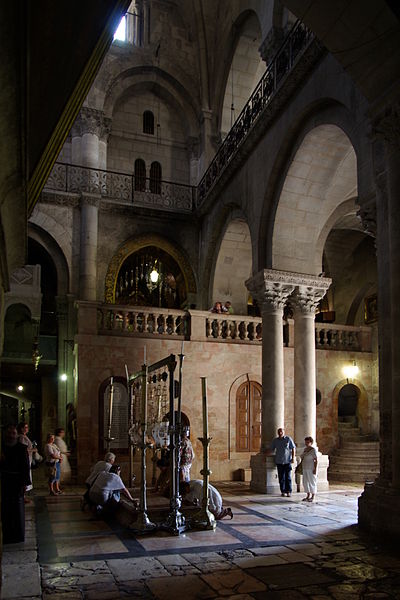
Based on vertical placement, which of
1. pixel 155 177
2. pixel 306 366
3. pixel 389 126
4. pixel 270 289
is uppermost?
pixel 155 177

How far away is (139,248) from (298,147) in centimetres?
805

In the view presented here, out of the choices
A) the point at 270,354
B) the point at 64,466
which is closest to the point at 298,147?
the point at 270,354

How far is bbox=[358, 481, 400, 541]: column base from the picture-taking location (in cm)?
683

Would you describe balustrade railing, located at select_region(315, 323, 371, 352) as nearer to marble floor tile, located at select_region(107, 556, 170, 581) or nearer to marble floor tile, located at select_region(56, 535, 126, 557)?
marble floor tile, located at select_region(56, 535, 126, 557)

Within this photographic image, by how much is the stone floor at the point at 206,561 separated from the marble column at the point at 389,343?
1.32 ft

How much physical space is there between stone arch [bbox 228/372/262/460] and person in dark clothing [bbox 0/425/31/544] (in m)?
7.89

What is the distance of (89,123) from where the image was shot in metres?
18.4

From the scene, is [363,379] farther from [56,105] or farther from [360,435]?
[56,105]

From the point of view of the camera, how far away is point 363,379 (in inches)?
640

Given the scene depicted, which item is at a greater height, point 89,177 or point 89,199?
point 89,177

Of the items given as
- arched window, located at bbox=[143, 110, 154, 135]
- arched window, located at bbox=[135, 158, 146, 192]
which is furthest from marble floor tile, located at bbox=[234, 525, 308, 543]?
arched window, located at bbox=[143, 110, 154, 135]

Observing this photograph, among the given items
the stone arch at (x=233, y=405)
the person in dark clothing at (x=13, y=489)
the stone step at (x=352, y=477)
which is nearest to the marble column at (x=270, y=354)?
the stone arch at (x=233, y=405)

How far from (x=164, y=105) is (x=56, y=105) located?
16479 mm

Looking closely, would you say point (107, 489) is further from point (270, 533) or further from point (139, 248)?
point (139, 248)
